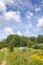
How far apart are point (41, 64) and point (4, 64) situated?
16.5 m

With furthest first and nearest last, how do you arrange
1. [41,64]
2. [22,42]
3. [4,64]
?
1. [22,42]
2. [4,64]
3. [41,64]

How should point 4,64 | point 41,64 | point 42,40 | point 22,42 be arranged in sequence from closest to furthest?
1. point 41,64
2. point 4,64
3. point 42,40
4. point 22,42

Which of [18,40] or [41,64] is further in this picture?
[18,40]

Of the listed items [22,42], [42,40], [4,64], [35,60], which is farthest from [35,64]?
[22,42]

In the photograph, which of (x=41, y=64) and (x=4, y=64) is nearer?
(x=41, y=64)

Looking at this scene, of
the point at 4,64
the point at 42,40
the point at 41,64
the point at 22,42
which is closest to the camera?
the point at 41,64

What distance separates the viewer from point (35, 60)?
18.5 metres

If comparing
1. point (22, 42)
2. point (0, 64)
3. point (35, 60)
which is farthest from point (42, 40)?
point (35, 60)

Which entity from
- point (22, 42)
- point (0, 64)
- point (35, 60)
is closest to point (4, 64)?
point (0, 64)

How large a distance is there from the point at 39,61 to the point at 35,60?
0.70m

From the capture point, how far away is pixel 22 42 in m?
102

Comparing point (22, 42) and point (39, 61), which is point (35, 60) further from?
point (22, 42)

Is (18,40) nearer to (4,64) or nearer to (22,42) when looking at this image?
(22,42)

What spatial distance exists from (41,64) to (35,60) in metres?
1.21
